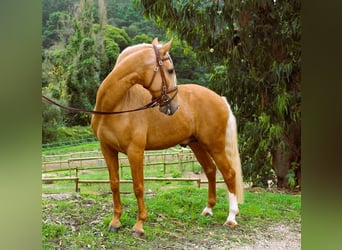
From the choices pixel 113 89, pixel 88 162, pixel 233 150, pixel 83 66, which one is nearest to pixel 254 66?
pixel 233 150

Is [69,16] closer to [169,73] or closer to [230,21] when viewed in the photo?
[169,73]

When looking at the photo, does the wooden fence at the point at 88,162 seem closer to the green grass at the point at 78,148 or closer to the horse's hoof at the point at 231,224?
the green grass at the point at 78,148

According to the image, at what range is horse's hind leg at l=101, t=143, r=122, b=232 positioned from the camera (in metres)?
2.28

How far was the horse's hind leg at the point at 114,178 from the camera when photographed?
7.48 ft

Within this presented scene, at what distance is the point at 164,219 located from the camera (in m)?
2.33

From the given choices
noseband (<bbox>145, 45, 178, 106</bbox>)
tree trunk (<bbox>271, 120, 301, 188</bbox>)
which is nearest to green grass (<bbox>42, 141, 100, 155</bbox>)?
noseband (<bbox>145, 45, 178, 106</bbox>)

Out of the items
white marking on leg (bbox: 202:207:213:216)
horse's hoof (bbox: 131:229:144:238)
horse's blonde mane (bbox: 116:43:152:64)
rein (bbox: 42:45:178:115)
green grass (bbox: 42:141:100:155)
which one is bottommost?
horse's hoof (bbox: 131:229:144:238)

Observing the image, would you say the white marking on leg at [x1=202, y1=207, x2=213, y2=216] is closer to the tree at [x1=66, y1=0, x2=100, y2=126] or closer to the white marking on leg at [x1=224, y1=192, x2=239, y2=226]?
the white marking on leg at [x1=224, y1=192, x2=239, y2=226]

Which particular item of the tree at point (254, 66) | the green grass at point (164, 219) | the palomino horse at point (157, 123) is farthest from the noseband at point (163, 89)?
the green grass at point (164, 219)

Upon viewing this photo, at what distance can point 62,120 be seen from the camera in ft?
7.49

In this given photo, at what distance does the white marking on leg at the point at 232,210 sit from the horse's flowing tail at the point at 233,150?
1.1 inches

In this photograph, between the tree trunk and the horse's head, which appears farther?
the tree trunk

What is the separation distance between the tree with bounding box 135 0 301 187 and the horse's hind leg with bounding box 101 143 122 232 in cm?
60
